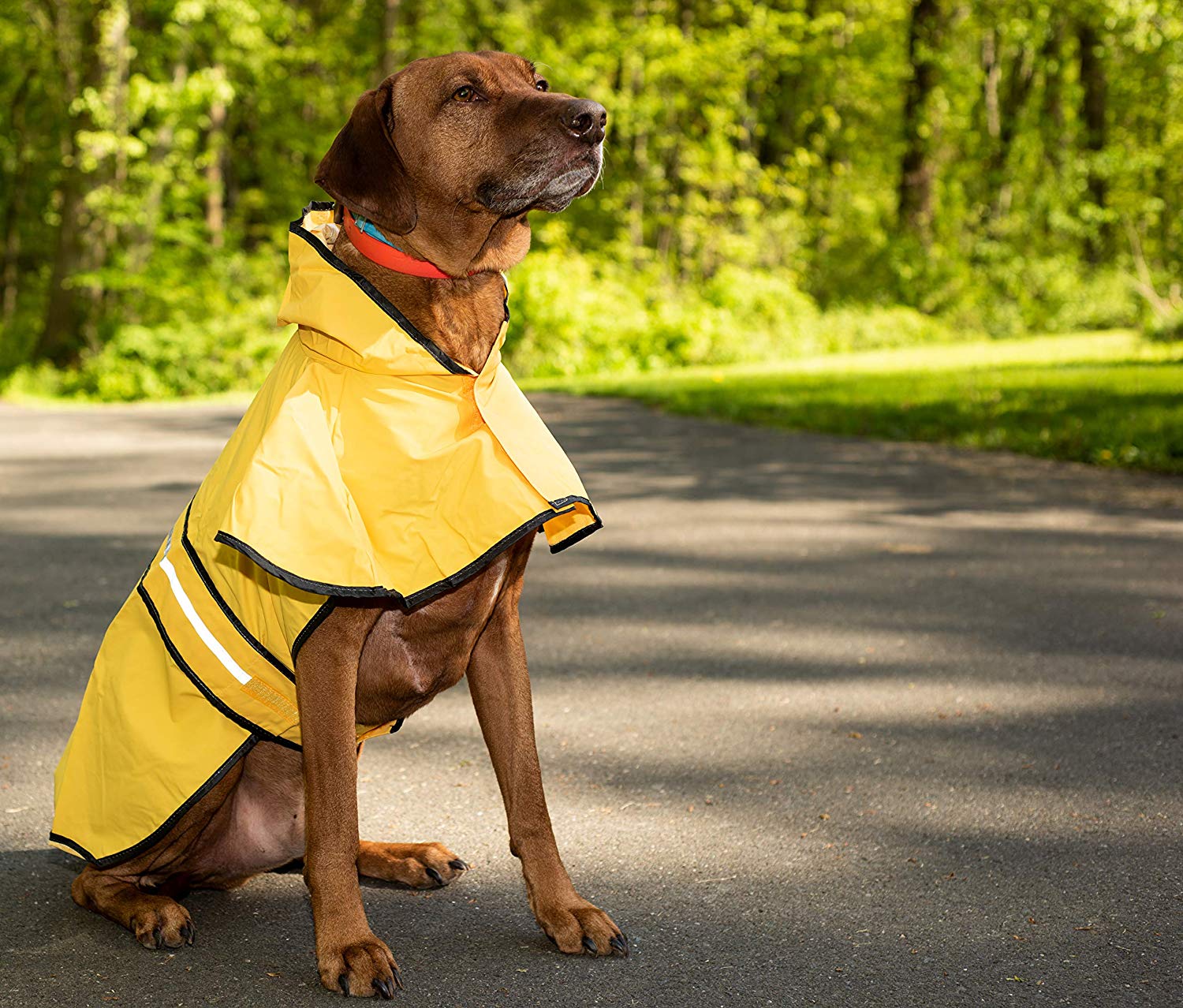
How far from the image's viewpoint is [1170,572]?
6770 millimetres

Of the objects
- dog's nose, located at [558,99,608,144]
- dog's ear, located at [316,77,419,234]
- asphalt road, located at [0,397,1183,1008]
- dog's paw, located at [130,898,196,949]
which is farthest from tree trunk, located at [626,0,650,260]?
dog's paw, located at [130,898,196,949]

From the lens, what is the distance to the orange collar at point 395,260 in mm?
2834

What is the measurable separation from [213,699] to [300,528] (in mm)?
488

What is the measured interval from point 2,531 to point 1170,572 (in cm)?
669

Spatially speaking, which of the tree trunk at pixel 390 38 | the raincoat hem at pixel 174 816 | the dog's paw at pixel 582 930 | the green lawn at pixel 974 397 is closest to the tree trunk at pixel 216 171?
the tree trunk at pixel 390 38

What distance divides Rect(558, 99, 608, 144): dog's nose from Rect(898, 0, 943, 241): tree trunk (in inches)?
1042

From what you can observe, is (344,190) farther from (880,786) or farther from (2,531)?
(2,531)

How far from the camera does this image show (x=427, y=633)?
2.88 metres

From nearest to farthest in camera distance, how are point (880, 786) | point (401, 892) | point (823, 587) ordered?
point (401, 892)
point (880, 786)
point (823, 587)

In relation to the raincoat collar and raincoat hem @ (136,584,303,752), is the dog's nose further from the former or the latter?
raincoat hem @ (136,584,303,752)

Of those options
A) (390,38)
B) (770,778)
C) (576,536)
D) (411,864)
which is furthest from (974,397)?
(390,38)

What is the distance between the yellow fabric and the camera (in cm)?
264

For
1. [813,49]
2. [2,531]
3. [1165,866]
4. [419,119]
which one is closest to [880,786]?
[1165,866]

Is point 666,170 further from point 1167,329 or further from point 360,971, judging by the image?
point 360,971
